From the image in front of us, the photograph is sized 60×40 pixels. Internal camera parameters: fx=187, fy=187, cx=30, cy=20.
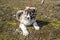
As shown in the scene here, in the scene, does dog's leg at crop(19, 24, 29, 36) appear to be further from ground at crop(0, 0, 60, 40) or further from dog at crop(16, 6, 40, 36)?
ground at crop(0, 0, 60, 40)

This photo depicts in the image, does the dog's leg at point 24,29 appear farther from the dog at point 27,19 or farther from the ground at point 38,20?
the ground at point 38,20

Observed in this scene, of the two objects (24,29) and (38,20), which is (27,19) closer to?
(24,29)

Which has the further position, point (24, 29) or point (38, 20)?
point (38, 20)

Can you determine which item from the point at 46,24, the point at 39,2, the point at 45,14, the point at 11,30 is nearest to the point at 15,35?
the point at 11,30

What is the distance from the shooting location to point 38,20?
30.6ft

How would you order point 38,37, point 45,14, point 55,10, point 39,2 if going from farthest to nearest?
point 39,2
point 55,10
point 45,14
point 38,37

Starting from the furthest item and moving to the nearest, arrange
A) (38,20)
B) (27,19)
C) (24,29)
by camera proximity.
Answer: (38,20), (27,19), (24,29)

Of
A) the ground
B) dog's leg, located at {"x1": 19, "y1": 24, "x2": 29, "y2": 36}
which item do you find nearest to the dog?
dog's leg, located at {"x1": 19, "y1": 24, "x2": 29, "y2": 36}

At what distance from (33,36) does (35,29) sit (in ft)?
1.79

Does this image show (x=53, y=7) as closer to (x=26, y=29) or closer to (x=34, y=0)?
(x=34, y=0)

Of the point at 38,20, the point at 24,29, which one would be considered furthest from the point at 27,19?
the point at 38,20

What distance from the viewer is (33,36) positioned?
766 cm

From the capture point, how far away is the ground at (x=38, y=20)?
25.2ft

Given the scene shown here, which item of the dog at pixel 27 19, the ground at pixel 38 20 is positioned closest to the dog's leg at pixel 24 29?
the dog at pixel 27 19
